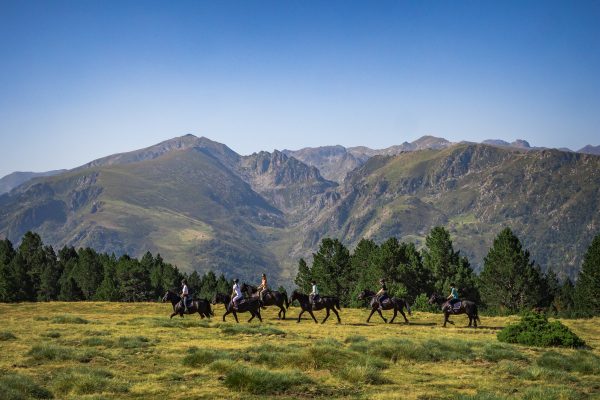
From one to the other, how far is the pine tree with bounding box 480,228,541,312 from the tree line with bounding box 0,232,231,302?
59.9 meters

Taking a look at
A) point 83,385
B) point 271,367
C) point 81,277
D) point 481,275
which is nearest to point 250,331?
point 271,367

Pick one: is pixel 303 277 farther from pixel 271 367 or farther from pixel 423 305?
pixel 271 367

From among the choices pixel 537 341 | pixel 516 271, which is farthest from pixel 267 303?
pixel 516 271

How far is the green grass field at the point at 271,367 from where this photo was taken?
17.7m

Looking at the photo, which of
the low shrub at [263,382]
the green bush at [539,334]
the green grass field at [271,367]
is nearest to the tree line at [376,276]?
the green bush at [539,334]

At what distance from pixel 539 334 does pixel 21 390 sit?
91.8ft

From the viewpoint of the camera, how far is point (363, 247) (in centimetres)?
10012

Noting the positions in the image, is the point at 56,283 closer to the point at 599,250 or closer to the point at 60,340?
the point at 60,340

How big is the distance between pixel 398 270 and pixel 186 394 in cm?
6512

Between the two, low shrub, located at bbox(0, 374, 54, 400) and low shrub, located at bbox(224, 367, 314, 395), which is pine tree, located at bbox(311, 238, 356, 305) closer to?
low shrub, located at bbox(224, 367, 314, 395)

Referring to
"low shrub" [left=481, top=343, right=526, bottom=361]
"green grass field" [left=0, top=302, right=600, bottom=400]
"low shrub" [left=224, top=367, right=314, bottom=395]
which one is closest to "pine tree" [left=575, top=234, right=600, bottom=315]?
A: "green grass field" [left=0, top=302, right=600, bottom=400]

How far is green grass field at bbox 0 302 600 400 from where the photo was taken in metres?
17.7

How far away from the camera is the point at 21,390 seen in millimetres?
16656

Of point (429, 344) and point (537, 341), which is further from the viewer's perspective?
point (537, 341)
